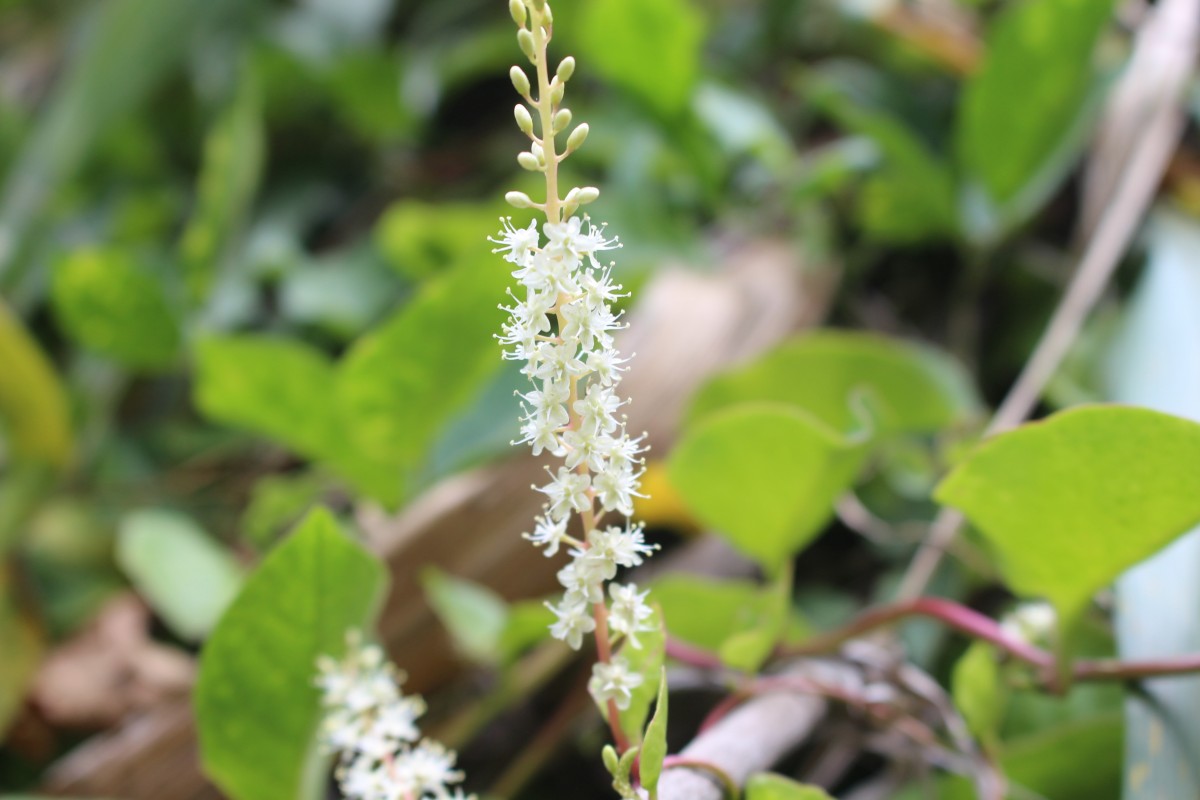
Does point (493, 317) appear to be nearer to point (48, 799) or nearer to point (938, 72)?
point (48, 799)

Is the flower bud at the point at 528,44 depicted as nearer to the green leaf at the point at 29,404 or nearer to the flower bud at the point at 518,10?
the flower bud at the point at 518,10

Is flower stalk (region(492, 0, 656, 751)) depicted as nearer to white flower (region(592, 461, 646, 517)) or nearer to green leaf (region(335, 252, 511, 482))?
white flower (region(592, 461, 646, 517))

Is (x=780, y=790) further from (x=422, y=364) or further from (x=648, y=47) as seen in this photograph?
(x=648, y=47)


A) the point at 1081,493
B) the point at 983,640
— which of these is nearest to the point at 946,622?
the point at 983,640

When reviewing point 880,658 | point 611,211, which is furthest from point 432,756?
point 611,211

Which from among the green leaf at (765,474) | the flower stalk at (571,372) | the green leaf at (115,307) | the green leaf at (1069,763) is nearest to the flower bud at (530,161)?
the flower stalk at (571,372)

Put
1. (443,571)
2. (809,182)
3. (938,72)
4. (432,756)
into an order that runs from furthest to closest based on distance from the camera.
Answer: (938,72) < (809,182) < (443,571) < (432,756)
